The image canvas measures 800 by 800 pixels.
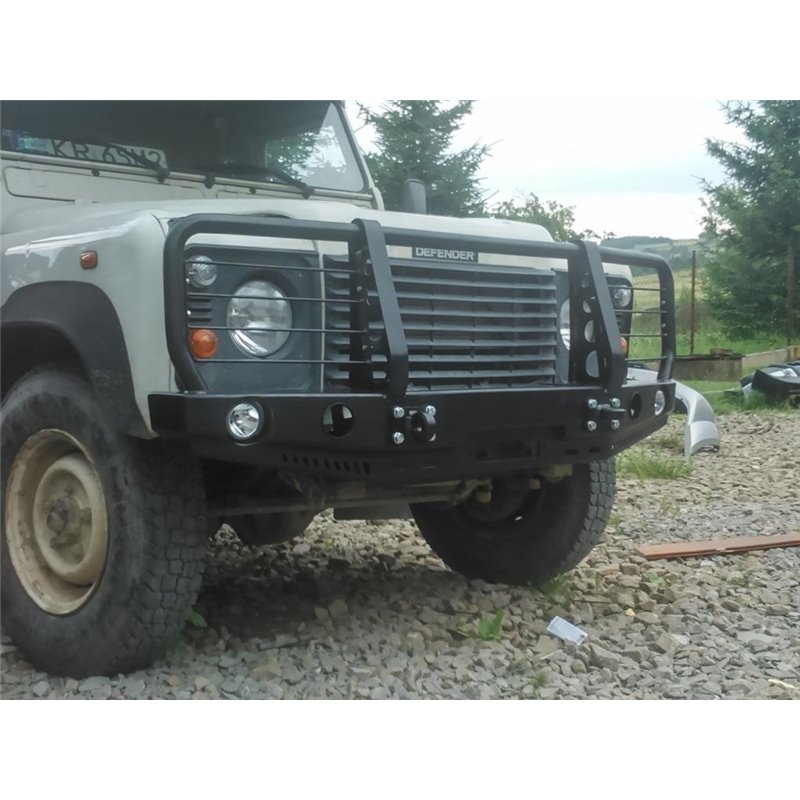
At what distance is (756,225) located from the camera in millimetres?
10141

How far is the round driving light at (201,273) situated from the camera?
2.71 metres

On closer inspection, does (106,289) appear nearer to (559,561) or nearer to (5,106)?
(5,106)

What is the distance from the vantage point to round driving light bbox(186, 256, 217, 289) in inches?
107

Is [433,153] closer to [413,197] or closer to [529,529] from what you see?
[413,197]

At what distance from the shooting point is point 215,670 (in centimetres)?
318

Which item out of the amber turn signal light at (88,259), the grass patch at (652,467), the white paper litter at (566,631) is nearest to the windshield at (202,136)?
the amber turn signal light at (88,259)

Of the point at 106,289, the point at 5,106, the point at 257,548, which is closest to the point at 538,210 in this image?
the point at 257,548

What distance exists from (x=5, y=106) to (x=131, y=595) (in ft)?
6.29

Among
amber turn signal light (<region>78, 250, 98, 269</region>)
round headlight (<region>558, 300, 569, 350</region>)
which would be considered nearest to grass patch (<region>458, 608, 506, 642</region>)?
round headlight (<region>558, 300, 569, 350</region>)

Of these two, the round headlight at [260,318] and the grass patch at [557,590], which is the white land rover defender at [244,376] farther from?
the grass patch at [557,590]

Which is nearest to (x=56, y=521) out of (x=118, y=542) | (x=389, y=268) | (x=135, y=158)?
(x=118, y=542)

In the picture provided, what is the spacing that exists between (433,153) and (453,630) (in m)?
8.05

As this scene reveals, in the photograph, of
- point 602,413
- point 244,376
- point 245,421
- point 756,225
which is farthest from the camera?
point 756,225

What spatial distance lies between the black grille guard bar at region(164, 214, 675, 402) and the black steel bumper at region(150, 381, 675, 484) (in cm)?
8
